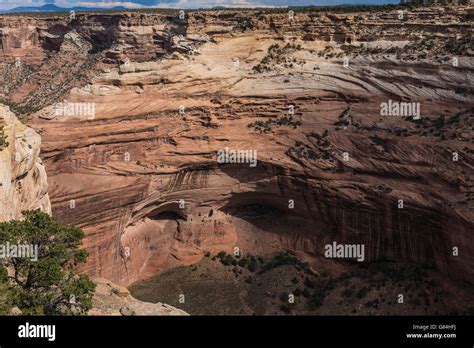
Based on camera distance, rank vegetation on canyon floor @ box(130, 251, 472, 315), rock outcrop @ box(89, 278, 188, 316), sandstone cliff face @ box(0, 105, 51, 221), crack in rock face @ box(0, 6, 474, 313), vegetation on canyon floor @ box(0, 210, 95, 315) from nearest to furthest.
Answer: vegetation on canyon floor @ box(0, 210, 95, 315) < sandstone cliff face @ box(0, 105, 51, 221) < rock outcrop @ box(89, 278, 188, 316) < vegetation on canyon floor @ box(130, 251, 472, 315) < crack in rock face @ box(0, 6, 474, 313)

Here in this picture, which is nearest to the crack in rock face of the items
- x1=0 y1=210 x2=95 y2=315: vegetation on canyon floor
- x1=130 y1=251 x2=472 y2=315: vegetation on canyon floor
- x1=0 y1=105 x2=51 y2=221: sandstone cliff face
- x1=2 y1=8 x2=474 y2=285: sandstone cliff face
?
x1=2 y1=8 x2=474 y2=285: sandstone cliff face

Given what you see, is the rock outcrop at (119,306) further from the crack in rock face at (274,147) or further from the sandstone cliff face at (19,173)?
the crack in rock face at (274,147)

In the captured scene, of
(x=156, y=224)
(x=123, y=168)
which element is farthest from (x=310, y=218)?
(x=123, y=168)

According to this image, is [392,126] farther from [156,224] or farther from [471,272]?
[156,224]

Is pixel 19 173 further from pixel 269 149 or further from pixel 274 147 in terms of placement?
pixel 274 147

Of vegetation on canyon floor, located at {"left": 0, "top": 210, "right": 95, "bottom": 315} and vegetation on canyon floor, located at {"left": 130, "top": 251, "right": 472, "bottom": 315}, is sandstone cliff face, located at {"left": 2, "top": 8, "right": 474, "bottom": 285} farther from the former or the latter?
vegetation on canyon floor, located at {"left": 0, "top": 210, "right": 95, "bottom": 315}

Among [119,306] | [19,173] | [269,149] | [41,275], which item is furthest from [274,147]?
[41,275]

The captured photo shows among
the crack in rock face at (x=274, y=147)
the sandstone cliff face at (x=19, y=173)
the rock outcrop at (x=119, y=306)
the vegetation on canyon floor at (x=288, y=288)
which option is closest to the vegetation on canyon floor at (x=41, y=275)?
the sandstone cliff face at (x=19, y=173)
